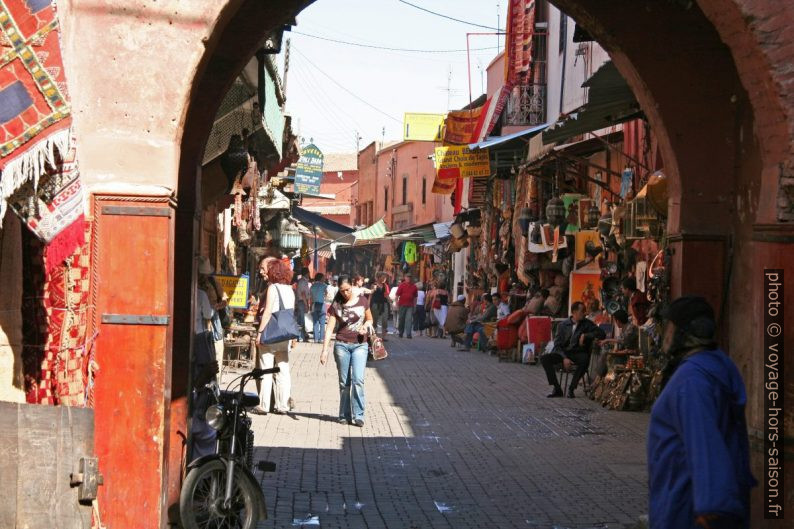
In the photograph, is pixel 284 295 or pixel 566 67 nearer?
pixel 284 295

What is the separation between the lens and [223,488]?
7.59 meters

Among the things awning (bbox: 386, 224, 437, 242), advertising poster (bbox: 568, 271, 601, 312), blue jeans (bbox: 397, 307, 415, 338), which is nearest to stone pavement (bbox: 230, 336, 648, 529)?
advertising poster (bbox: 568, 271, 601, 312)

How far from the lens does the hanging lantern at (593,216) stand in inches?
741

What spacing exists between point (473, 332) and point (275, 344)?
15029 mm

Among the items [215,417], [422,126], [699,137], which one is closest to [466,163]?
[422,126]

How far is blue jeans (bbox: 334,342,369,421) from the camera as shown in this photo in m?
12.6

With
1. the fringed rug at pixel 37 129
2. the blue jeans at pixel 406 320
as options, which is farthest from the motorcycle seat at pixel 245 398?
the blue jeans at pixel 406 320

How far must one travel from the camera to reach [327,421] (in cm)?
1320

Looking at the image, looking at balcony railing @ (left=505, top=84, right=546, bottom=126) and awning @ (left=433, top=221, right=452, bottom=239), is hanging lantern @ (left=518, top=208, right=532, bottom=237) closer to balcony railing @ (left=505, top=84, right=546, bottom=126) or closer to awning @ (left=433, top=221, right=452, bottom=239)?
balcony railing @ (left=505, top=84, right=546, bottom=126)

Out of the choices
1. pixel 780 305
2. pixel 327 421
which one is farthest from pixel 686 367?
pixel 327 421

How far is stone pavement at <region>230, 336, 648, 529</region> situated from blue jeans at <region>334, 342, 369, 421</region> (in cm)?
28

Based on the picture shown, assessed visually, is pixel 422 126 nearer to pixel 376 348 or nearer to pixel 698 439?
pixel 376 348

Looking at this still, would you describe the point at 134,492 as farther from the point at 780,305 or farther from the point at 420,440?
the point at 420,440

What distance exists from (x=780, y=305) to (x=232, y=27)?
14.3 feet
